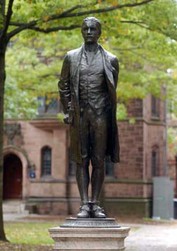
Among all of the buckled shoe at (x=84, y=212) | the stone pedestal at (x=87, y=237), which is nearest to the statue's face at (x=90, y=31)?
the buckled shoe at (x=84, y=212)

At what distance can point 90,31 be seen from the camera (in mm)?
8477

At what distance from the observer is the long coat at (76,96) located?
8336mm

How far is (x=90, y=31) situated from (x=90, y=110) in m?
1.11

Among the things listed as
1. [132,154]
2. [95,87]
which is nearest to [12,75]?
[132,154]

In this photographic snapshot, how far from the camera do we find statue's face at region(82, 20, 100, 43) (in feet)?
27.7

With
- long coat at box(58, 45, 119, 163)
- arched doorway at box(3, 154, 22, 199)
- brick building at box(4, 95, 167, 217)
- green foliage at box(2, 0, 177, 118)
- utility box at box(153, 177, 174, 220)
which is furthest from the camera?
arched doorway at box(3, 154, 22, 199)

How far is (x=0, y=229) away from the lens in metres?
15.4

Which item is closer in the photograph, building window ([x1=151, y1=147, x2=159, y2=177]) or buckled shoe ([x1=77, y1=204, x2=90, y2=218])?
buckled shoe ([x1=77, y1=204, x2=90, y2=218])

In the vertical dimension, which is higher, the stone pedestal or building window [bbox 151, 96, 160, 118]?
building window [bbox 151, 96, 160, 118]

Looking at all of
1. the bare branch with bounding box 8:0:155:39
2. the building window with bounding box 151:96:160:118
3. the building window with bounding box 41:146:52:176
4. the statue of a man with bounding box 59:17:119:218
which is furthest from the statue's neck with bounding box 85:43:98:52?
the building window with bounding box 151:96:160:118

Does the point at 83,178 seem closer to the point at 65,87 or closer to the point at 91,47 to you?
the point at 65,87

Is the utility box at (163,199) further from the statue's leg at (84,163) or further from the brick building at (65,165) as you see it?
the statue's leg at (84,163)

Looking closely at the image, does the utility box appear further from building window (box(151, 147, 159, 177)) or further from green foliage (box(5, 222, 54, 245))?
green foliage (box(5, 222, 54, 245))

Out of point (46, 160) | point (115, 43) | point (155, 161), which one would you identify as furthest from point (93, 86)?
point (155, 161)
